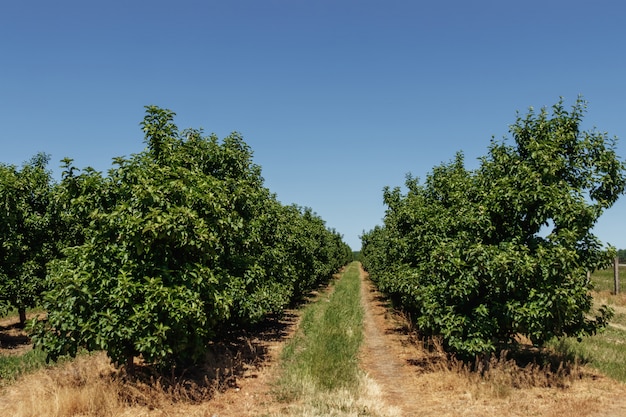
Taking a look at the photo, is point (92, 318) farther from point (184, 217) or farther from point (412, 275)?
point (412, 275)

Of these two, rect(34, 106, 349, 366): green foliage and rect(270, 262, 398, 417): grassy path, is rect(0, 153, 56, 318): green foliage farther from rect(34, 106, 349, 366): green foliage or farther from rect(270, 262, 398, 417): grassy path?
rect(270, 262, 398, 417): grassy path

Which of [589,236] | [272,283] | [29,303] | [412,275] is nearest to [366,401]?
[412,275]

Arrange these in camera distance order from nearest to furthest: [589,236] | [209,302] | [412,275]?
[209,302] < [589,236] < [412,275]

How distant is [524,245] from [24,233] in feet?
62.4

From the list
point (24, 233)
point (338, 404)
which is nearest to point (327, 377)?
point (338, 404)

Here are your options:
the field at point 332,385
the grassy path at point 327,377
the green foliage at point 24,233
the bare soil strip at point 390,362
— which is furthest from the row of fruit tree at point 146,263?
the green foliage at point 24,233

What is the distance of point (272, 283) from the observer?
18.0m

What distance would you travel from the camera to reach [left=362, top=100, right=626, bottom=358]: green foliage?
10.4 m

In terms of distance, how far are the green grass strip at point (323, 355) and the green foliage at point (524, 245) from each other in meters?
2.92

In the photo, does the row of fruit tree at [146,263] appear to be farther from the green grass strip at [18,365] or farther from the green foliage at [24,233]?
the green foliage at [24,233]

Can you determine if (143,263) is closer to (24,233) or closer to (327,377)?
(327,377)

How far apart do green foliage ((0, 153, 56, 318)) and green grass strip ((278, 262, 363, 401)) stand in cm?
1069

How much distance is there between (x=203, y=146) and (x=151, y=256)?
204 inches

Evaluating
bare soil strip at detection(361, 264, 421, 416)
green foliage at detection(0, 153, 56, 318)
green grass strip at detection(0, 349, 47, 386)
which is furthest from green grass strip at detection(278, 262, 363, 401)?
green foliage at detection(0, 153, 56, 318)
